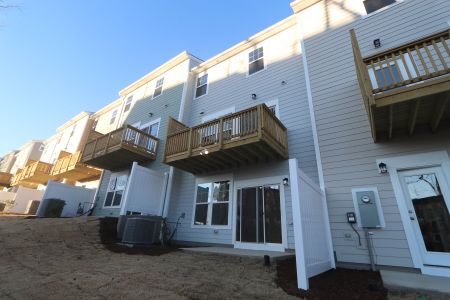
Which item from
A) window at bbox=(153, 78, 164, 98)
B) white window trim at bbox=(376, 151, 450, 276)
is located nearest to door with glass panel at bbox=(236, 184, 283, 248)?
white window trim at bbox=(376, 151, 450, 276)

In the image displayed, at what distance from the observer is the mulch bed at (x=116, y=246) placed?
6.64 metres

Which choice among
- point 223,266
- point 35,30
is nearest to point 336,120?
point 223,266

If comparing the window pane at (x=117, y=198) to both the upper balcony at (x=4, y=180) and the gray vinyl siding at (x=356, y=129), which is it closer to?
the gray vinyl siding at (x=356, y=129)

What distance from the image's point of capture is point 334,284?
13.3 feet

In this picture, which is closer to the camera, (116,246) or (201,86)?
(116,246)

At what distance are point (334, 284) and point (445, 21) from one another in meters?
7.37

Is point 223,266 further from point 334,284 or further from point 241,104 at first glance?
point 241,104

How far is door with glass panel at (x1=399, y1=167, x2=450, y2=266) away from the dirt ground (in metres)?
3.40

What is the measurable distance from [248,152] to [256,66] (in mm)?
4884

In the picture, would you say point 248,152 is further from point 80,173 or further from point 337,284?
point 80,173

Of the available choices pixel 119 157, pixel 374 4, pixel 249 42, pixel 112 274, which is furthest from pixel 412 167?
pixel 119 157

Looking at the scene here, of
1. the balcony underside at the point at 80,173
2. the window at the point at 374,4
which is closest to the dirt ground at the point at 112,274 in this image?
the balcony underside at the point at 80,173

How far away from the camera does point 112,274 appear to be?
4.19 m

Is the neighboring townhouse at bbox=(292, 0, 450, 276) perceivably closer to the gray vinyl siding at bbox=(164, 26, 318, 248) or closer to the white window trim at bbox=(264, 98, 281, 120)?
the gray vinyl siding at bbox=(164, 26, 318, 248)
